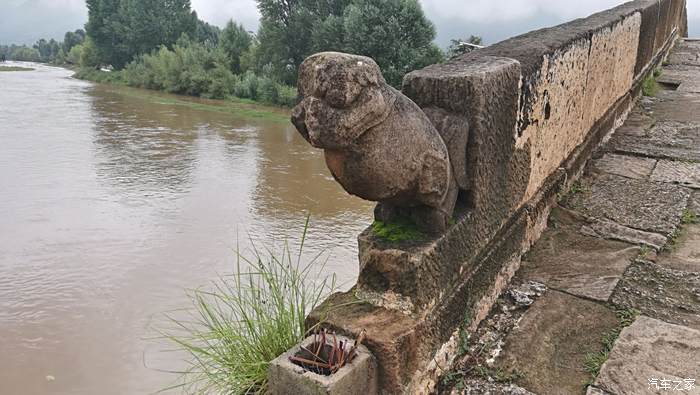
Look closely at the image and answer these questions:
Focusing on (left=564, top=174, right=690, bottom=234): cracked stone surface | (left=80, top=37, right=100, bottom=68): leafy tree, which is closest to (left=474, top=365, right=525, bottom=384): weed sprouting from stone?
(left=564, top=174, right=690, bottom=234): cracked stone surface

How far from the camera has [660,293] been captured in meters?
2.35

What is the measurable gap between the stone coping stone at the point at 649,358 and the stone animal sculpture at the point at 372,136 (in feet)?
2.44

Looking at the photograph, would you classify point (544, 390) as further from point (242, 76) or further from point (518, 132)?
point (242, 76)

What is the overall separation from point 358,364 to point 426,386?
38 cm

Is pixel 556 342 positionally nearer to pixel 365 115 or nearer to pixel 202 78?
pixel 365 115

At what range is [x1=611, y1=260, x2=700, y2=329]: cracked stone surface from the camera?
2.19m

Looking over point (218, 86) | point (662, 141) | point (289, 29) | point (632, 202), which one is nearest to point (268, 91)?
point (289, 29)

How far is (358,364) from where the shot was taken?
5.25 ft

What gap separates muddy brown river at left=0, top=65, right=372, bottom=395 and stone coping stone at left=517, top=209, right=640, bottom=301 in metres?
2.41

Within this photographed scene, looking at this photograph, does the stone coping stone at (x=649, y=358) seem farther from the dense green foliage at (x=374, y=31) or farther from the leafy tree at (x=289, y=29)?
the leafy tree at (x=289, y=29)

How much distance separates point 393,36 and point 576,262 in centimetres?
1629

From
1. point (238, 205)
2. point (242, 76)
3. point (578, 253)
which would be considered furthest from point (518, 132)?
point (242, 76)

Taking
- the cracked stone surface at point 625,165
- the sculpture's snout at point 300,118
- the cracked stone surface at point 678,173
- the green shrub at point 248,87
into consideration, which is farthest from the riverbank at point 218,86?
the sculpture's snout at point 300,118

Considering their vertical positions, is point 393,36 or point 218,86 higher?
point 393,36
